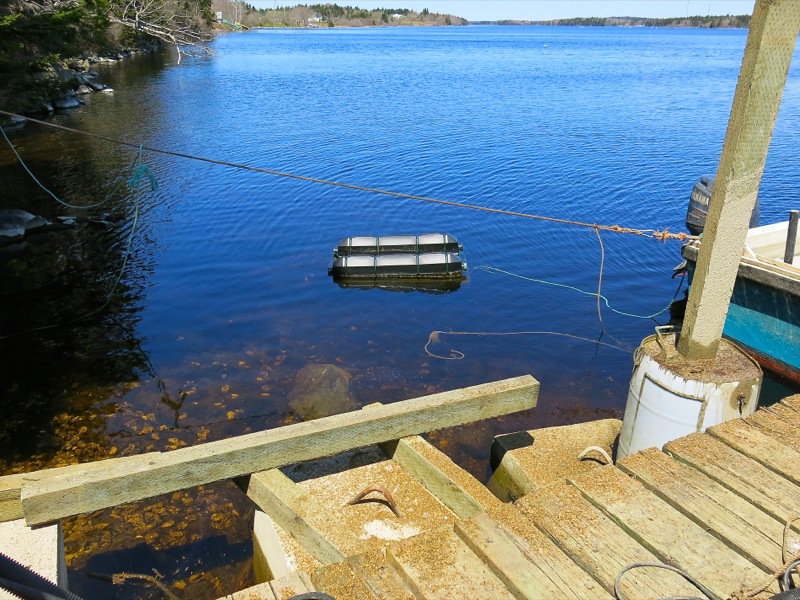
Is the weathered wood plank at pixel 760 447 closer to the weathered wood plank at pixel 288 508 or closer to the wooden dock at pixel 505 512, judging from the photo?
the wooden dock at pixel 505 512

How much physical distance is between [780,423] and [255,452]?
4516mm

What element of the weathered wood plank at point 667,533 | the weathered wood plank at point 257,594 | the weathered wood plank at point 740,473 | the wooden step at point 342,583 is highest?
the weathered wood plank at point 740,473

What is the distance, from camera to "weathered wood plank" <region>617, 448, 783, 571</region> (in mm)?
3867

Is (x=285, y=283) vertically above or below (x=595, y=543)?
below

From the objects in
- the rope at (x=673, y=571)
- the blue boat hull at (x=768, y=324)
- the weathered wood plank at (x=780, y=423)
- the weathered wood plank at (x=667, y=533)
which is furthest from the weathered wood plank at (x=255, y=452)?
the blue boat hull at (x=768, y=324)

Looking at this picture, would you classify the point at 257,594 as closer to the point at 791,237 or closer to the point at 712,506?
the point at 712,506

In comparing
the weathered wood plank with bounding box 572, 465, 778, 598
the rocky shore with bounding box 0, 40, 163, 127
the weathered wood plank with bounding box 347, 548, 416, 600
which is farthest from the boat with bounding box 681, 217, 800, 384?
the rocky shore with bounding box 0, 40, 163, 127

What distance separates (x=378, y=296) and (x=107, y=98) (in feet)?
126

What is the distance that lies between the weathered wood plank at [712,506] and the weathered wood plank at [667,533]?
5 centimetres

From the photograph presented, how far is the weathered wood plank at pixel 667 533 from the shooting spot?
144 inches

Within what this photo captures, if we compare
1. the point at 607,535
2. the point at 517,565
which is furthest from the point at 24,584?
the point at 607,535

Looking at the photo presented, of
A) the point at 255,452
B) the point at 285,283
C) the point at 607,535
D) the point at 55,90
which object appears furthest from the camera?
the point at 55,90

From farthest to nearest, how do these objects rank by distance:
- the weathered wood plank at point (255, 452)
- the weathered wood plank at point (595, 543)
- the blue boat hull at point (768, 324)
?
1. the blue boat hull at point (768, 324)
2. the weathered wood plank at point (255, 452)
3. the weathered wood plank at point (595, 543)

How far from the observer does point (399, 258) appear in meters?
17.0
